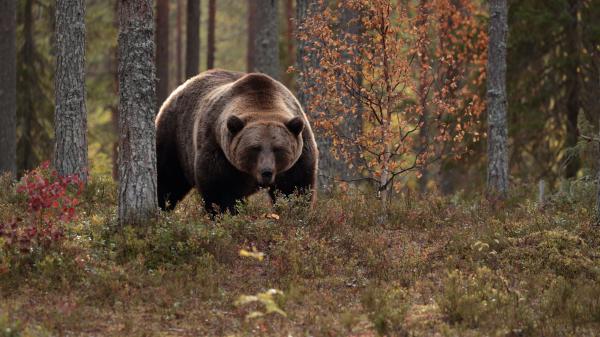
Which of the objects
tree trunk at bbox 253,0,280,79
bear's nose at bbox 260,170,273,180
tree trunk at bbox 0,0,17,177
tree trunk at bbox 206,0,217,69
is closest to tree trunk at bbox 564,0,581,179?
tree trunk at bbox 253,0,280,79

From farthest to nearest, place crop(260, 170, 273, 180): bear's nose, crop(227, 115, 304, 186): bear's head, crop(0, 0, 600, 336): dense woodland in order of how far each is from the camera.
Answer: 1. crop(227, 115, 304, 186): bear's head
2. crop(260, 170, 273, 180): bear's nose
3. crop(0, 0, 600, 336): dense woodland

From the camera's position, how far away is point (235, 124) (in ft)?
37.2

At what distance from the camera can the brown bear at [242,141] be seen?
11.3 metres

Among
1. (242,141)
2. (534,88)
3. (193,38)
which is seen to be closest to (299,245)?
(242,141)

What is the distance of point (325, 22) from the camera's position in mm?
13242

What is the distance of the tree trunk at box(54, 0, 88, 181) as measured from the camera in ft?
46.4

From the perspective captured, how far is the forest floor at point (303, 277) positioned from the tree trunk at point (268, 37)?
11829 millimetres

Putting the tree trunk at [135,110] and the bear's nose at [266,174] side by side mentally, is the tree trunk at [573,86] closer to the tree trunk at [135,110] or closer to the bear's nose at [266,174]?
the bear's nose at [266,174]

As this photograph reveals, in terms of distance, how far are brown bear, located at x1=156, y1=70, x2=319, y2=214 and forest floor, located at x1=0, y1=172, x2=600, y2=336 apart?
523mm

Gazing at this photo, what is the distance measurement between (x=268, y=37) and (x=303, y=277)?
568 inches

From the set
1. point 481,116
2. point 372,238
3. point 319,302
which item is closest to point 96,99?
point 481,116

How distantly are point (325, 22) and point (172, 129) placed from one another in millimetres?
3014

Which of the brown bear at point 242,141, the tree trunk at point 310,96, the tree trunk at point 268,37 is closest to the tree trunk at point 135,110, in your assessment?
the brown bear at point 242,141

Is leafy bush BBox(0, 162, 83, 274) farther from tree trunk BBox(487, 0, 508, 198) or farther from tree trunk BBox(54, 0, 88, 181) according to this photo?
Result: tree trunk BBox(487, 0, 508, 198)
